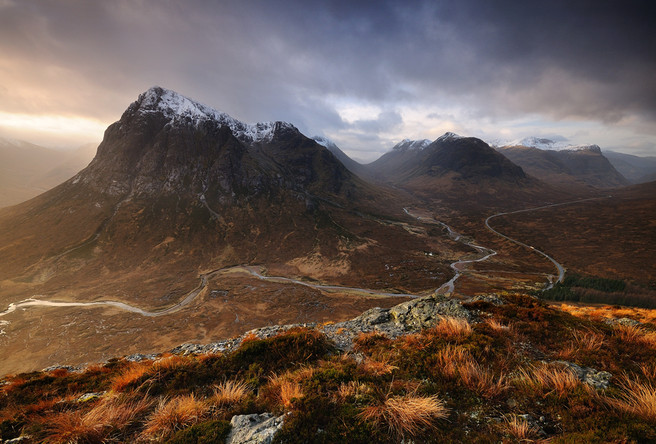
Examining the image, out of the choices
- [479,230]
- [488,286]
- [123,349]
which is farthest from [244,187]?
[479,230]

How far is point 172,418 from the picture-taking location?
13.2 feet

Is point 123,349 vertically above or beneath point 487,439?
beneath

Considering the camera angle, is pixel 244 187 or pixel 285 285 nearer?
A: pixel 285 285

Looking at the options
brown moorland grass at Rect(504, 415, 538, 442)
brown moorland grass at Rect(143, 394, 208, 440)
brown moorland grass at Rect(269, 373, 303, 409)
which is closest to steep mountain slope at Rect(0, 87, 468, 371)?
brown moorland grass at Rect(269, 373, 303, 409)

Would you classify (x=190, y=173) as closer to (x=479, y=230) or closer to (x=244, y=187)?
(x=244, y=187)

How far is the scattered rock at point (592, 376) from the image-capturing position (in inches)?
187

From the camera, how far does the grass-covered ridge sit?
3.55 meters

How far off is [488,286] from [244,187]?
109685 mm

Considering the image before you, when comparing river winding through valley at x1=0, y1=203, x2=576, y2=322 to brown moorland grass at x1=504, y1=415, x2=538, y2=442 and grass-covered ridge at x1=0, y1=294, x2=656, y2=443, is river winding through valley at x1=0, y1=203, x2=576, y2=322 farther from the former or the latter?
brown moorland grass at x1=504, y1=415, x2=538, y2=442

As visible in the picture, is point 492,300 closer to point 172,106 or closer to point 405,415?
point 405,415

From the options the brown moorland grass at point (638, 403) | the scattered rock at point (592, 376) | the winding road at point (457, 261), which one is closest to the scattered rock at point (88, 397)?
the brown moorland grass at point (638, 403)

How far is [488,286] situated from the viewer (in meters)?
57.3

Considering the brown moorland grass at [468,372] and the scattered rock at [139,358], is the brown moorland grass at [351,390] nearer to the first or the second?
the brown moorland grass at [468,372]

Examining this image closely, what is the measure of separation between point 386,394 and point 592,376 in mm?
4897
